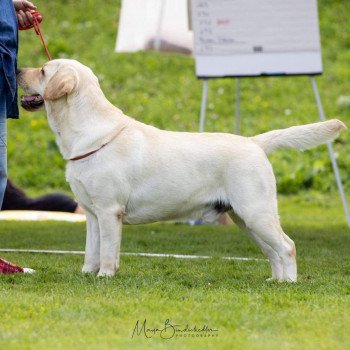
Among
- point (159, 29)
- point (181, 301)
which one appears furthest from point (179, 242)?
point (159, 29)

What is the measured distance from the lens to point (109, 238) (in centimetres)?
585

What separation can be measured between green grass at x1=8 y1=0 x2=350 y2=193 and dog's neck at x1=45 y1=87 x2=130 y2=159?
296 inches

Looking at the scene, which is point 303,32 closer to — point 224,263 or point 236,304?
point 224,263

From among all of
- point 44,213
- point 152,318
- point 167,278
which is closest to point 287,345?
point 152,318

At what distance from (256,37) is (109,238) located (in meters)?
4.34

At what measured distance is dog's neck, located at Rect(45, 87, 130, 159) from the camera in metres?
5.87

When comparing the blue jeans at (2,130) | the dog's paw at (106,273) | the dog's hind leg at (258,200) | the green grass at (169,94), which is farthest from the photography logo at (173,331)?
the green grass at (169,94)

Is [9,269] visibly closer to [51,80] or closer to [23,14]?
[51,80]

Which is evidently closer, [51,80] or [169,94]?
[51,80]

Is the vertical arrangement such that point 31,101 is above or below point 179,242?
above

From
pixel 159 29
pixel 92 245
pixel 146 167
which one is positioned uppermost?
pixel 146 167

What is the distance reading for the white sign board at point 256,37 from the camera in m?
9.44

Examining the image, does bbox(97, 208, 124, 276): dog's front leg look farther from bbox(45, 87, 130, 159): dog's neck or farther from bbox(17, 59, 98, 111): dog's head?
bbox(17, 59, 98, 111): dog's head

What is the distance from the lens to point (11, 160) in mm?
14609
